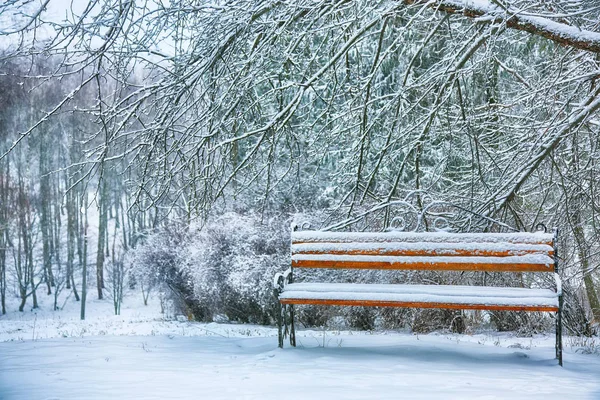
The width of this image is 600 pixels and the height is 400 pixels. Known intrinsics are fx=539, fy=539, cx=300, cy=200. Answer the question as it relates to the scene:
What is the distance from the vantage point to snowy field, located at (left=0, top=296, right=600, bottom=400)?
9.42ft

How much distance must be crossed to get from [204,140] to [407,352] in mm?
2290

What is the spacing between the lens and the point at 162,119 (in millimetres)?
4605

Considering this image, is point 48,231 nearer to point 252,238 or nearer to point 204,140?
point 252,238

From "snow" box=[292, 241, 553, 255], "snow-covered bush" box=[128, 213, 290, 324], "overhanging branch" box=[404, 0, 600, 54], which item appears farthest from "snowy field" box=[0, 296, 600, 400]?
"snow-covered bush" box=[128, 213, 290, 324]

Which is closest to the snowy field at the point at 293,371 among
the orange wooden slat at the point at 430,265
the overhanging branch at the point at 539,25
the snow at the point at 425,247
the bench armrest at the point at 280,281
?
the bench armrest at the point at 280,281

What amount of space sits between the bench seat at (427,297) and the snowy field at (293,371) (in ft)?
1.23

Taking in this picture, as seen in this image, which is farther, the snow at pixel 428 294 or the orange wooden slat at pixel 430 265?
the orange wooden slat at pixel 430 265

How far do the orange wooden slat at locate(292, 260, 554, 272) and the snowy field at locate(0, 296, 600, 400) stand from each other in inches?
24.6

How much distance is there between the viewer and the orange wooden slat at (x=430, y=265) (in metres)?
3.91

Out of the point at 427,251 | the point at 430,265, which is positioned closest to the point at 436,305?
the point at 430,265

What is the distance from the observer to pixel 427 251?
4078mm

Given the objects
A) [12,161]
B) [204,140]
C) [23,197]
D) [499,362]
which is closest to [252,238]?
[204,140]

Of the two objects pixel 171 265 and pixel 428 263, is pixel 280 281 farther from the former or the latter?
pixel 171 265

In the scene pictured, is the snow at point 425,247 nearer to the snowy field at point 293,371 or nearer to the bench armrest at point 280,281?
the bench armrest at point 280,281
